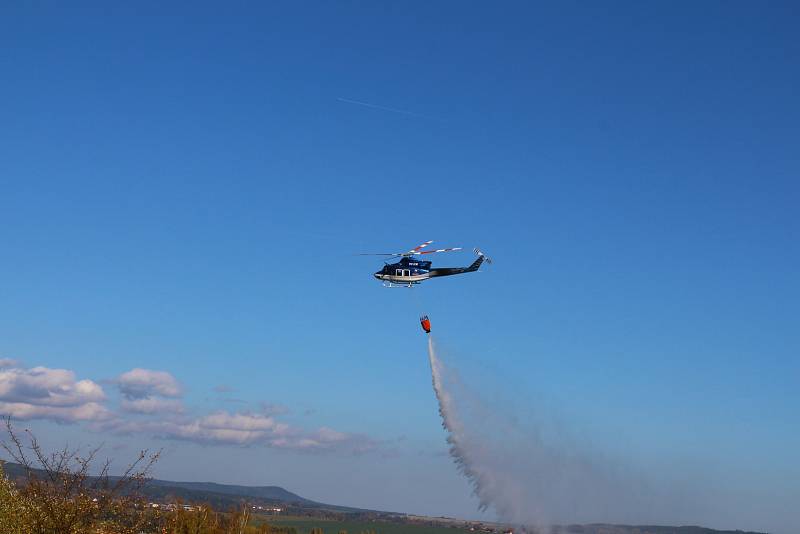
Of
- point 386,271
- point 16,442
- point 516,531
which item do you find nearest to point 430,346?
point 386,271

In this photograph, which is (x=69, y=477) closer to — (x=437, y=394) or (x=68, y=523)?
(x=68, y=523)

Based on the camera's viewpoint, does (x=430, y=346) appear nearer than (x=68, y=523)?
No

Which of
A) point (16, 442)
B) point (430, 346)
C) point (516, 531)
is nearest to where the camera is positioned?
point (16, 442)

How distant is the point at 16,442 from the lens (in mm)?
41938

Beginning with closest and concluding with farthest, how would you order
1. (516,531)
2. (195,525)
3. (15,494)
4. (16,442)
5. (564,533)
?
(16,442) < (15,494) < (195,525) < (516,531) < (564,533)

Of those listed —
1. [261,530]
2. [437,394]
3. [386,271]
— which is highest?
[386,271]

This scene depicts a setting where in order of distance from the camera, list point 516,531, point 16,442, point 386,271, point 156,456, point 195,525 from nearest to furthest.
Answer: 1. point 16,442
2. point 156,456
3. point 386,271
4. point 195,525
5. point 516,531

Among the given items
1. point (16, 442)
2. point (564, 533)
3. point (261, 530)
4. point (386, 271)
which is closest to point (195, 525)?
point (261, 530)

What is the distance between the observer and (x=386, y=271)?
295 ft

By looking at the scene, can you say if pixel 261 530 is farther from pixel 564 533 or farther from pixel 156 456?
pixel 156 456

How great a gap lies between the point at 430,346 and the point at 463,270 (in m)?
11.4

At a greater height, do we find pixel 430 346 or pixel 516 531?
pixel 430 346

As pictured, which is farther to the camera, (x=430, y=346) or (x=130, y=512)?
(x=430, y=346)

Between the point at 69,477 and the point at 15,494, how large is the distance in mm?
6374
